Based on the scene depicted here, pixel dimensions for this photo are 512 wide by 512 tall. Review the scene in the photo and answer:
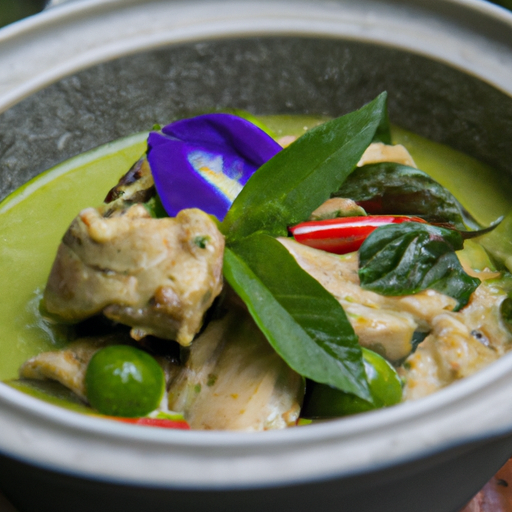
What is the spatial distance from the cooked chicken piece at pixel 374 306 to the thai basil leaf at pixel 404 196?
0.23 metres

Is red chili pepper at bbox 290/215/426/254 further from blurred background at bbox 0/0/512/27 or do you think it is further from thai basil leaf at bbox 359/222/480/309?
blurred background at bbox 0/0/512/27

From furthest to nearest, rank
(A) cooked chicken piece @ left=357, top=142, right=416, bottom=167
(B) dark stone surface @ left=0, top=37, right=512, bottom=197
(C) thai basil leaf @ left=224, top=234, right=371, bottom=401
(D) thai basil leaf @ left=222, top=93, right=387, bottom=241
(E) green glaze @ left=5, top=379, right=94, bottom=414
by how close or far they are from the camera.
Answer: (B) dark stone surface @ left=0, top=37, right=512, bottom=197
(A) cooked chicken piece @ left=357, top=142, right=416, bottom=167
(D) thai basil leaf @ left=222, top=93, right=387, bottom=241
(E) green glaze @ left=5, top=379, right=94, bottom=414
(C) thai basil leaf @ left=224, top=234, right=371, bottom=401

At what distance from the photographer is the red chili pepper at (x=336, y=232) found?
1139 millimetres

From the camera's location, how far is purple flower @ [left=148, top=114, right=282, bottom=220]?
1.20m

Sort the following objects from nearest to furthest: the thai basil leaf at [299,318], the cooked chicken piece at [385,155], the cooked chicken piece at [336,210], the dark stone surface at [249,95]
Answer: the thai basil leaf at [299,318], the cooked chicken piece at [336,210], the cooked chicken piece at [385,155], the dark stone surface at [249,95]

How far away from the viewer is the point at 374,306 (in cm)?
103

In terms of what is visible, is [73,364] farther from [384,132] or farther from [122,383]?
[384,132]

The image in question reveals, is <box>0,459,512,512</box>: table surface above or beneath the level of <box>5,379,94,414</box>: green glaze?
beneath

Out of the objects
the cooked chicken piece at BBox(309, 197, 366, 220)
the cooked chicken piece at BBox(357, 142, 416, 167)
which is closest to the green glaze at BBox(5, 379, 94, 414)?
the cooked chicken piece at BBox(309, 197, 366, 220)

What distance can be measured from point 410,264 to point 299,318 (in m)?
0.25

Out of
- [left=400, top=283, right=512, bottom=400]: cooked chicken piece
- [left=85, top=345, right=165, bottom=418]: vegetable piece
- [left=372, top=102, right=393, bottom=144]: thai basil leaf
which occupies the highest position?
[left=372, top=102, right=393, bottom=144]: thai basil leaf

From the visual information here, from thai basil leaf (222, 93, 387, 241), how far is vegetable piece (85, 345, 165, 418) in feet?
0.92

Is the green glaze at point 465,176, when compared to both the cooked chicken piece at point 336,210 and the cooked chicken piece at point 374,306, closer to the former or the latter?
the cooked chicken piece at point 336,210

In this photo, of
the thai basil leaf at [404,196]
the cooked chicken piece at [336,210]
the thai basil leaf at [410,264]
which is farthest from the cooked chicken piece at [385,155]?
the thai basil leaf at [410,264]
